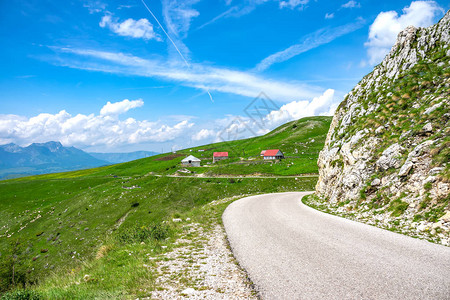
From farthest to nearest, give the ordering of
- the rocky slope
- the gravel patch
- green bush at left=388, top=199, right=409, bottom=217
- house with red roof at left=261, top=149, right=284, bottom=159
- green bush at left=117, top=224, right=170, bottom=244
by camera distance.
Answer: house with red roof at left=261, top=149, right=284, bottom=159, green bush at left=117, top=224, right=170, bottom=244, green bush at left=388, top=199, right=409, bottom=217, the rocky slope, the gravel patch

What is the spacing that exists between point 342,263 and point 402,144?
13.4m

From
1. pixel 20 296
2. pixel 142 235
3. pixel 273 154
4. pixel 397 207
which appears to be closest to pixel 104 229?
pixel 142 235

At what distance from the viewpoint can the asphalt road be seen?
656 centimetres

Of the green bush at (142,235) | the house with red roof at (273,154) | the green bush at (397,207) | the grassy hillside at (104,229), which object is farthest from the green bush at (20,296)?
the house with red roof at (273,154)

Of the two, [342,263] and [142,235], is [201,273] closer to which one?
[342,263]

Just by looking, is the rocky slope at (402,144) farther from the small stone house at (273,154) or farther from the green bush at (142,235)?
the small stone house at (273,154)

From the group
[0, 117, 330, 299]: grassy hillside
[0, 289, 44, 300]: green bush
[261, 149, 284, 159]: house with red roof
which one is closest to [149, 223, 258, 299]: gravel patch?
[0, 117, 330, 299]: grassy hillside

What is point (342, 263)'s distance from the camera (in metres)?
8.56

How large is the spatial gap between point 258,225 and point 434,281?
1038 cm

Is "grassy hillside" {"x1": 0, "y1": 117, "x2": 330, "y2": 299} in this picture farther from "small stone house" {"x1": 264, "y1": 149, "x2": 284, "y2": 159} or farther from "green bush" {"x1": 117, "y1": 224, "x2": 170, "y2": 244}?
"small stone house" {"x1": 264, "y1": 149, "x2": 284, "y2": 159}

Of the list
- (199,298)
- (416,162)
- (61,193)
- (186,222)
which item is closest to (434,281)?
(199,298)

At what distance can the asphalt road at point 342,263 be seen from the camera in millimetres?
6559

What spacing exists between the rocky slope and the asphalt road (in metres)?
2.48

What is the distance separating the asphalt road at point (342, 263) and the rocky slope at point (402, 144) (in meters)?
2.48
